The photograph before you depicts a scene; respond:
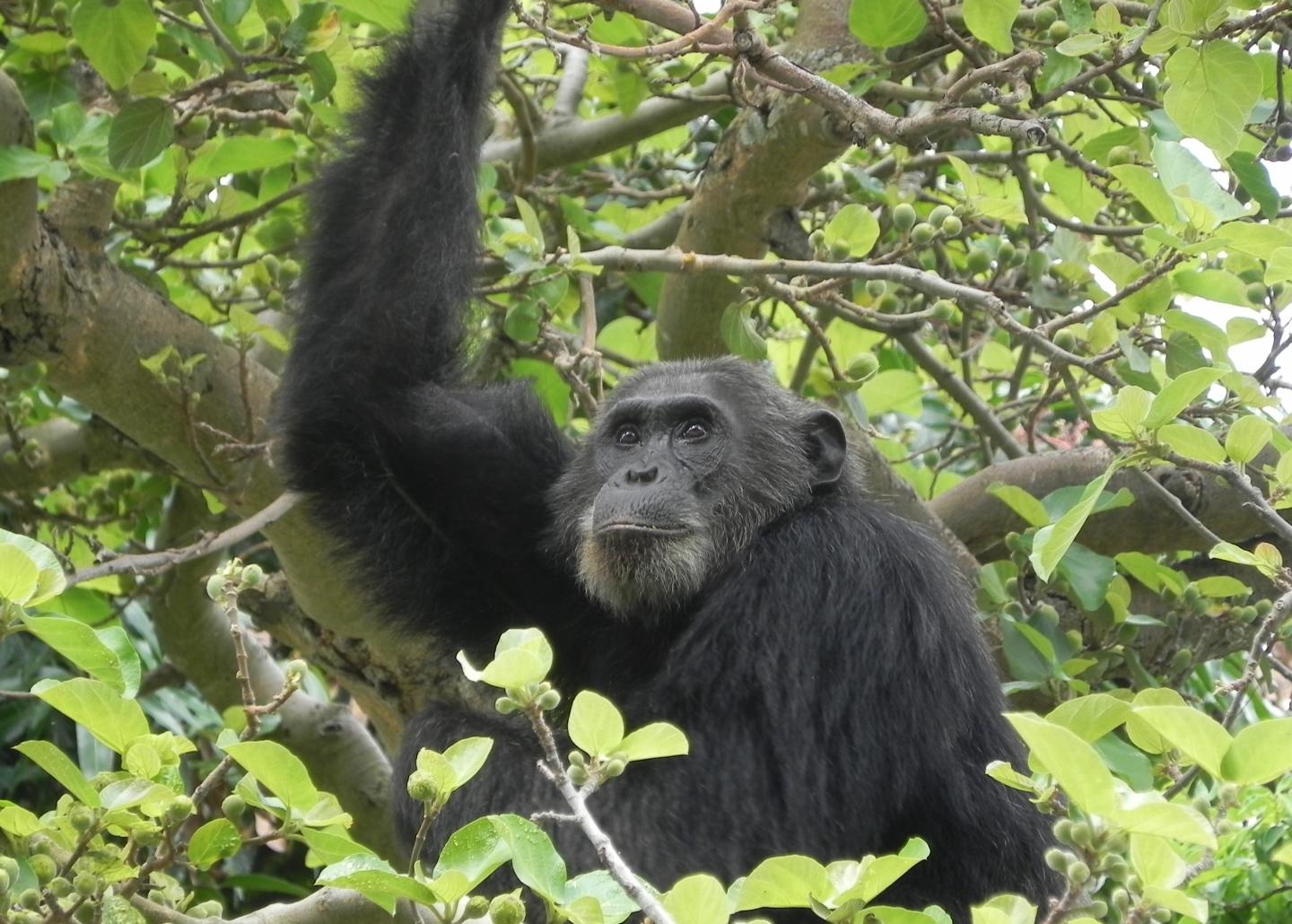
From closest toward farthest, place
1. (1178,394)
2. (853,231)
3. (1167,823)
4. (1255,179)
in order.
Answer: (1167,823), (1178,394), (1255,179), (853,231)

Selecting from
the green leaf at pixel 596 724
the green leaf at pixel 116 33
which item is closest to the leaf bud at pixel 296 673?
the green leaf at pixel 596 724

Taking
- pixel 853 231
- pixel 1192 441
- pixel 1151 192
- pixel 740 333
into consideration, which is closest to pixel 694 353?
pixel 740 333

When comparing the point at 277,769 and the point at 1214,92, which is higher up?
the point at 1214,92

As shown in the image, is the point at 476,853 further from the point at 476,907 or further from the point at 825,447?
the point at 825,447

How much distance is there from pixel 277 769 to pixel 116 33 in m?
3.00

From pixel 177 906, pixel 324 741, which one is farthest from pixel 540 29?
pixel 324 741

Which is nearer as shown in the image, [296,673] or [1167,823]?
[1167,823]

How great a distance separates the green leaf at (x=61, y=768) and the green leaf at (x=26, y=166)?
91.8 inches

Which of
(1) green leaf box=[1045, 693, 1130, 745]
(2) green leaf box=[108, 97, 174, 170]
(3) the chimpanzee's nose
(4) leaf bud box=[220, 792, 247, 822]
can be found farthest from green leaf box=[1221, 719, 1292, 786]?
(2) green leaf box=[108, 97, 174, 170]

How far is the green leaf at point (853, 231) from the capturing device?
510 centimetres

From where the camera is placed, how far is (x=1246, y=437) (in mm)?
3723

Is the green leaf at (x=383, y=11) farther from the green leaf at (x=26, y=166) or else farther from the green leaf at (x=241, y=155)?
the green leaf at (x=26, y=166)

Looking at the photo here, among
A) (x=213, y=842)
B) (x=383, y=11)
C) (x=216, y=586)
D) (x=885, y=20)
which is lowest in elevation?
(x=213, y=842)

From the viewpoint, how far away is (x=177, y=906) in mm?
3408
